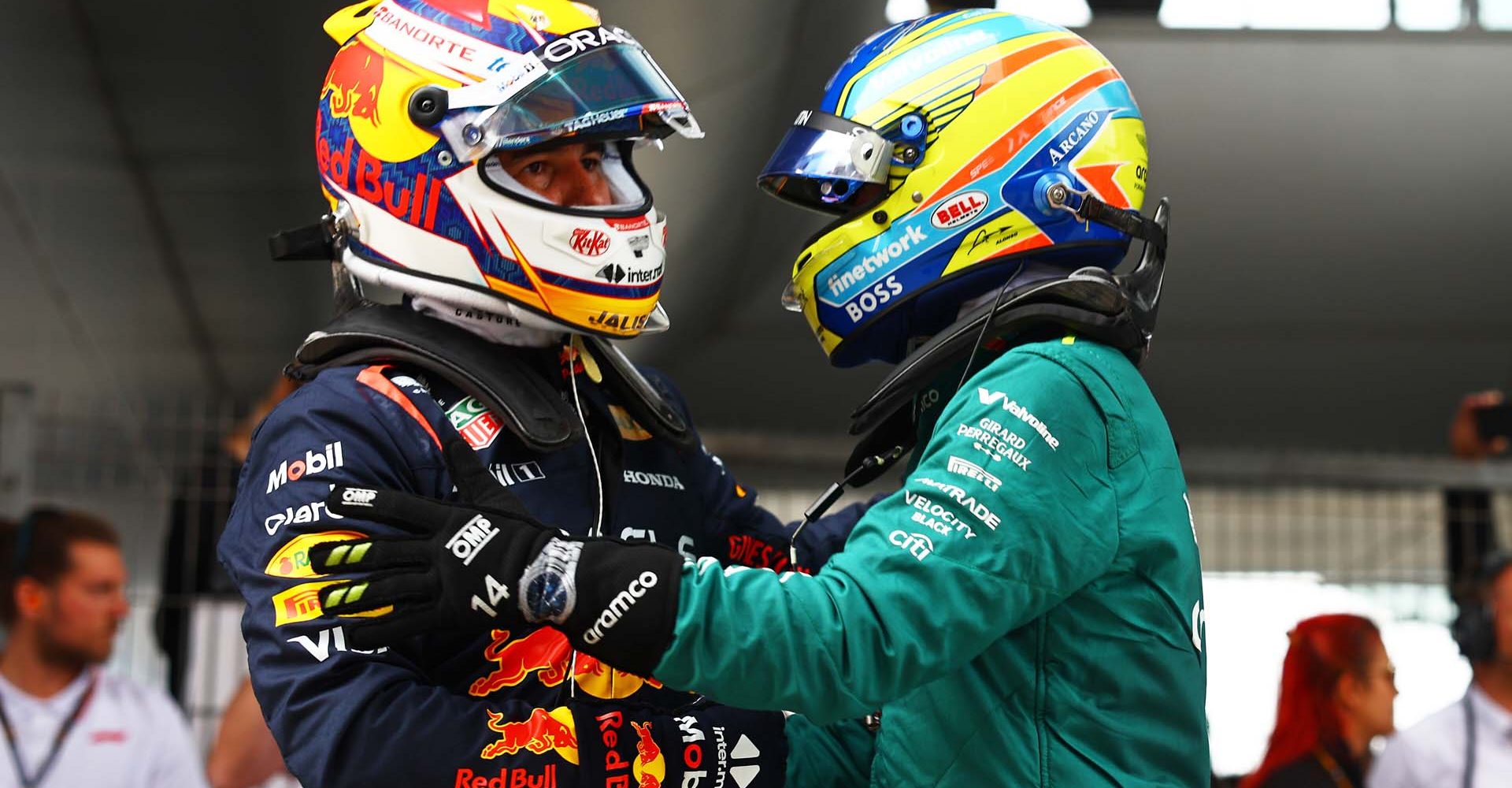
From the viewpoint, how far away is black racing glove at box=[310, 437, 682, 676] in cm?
200

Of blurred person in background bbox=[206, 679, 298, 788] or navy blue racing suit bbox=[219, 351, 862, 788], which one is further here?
blurred person in background bbox=[206, 679, 298, 788]

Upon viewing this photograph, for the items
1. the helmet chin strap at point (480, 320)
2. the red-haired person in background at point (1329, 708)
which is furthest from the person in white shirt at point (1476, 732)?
the helmet chin strap at point (480, 320)

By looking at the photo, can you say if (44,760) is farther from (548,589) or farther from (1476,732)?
(1476,732)

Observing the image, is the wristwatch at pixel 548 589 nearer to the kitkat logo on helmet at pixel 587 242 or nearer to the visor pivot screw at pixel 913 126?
the kitkat logo on helmet at pixel 587 242

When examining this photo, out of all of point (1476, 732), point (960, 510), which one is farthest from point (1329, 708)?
point (960, 510)

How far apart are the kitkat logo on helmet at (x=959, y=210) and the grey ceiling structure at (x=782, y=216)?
2584mm

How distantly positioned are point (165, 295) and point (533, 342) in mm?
5462

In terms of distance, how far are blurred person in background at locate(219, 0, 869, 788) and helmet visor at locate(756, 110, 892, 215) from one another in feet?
0.59

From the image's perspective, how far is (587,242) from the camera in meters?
2.54

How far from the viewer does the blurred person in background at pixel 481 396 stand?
7.21ft

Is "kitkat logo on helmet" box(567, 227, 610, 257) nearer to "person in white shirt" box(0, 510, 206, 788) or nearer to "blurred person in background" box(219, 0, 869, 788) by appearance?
"blurred person in background" box(219, 0, 869, 788)

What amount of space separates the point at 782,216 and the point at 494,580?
4819 mm

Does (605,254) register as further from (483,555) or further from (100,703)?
(100,703)


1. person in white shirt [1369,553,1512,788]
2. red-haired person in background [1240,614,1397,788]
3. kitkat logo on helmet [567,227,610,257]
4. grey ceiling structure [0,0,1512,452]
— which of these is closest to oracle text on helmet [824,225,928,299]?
kitkat logo on helmet [567,227,610,257]
